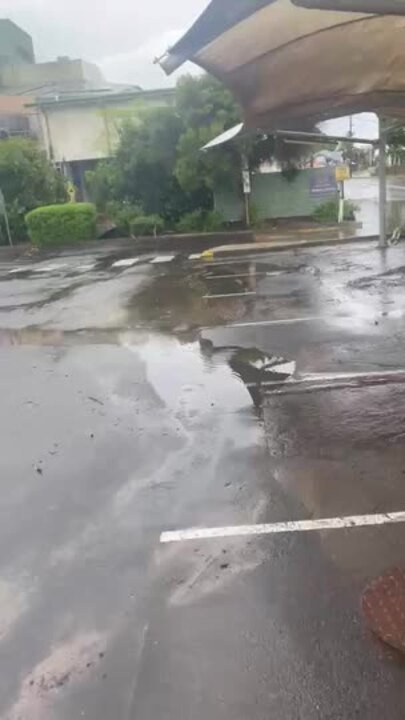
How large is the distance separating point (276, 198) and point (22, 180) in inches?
377

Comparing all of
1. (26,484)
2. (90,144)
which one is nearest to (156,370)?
(26,484)

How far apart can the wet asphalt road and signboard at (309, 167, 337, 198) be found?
44.7 ft

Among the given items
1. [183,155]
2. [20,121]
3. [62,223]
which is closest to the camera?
[183,155]

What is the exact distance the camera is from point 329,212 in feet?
71.7

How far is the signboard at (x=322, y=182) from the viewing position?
22.1 metres

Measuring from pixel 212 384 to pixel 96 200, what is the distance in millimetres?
19498

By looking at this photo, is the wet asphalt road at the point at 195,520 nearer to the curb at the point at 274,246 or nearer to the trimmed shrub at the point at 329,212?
the curb at the point at 274,246

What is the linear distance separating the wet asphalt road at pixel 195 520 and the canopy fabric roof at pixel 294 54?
118 inches

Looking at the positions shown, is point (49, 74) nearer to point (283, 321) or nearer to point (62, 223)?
point (62, 223)

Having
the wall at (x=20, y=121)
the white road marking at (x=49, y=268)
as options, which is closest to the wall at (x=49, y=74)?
the wall at (x=20, y=121)

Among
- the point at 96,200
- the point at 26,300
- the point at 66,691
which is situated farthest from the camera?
the point at 96,200

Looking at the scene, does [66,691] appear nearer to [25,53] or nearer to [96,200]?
[96,200]

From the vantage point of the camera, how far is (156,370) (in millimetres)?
7926

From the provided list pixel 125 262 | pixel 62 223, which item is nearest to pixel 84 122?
pixel 62 223
